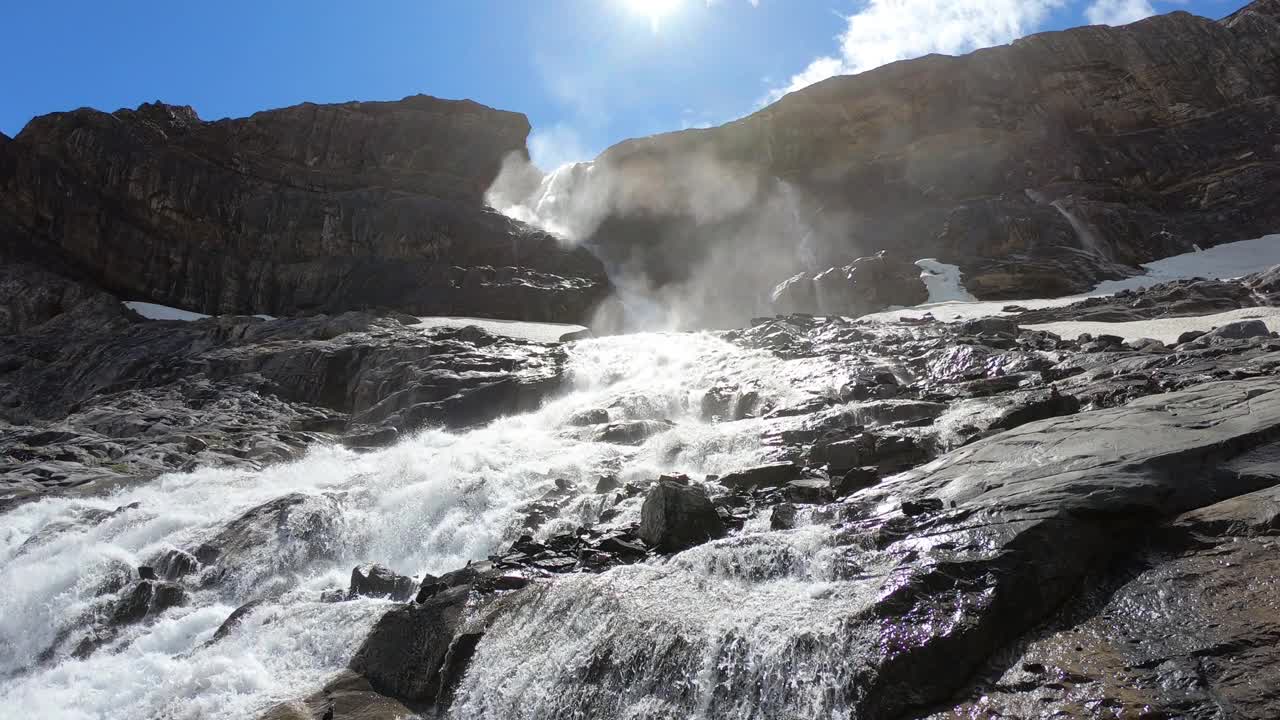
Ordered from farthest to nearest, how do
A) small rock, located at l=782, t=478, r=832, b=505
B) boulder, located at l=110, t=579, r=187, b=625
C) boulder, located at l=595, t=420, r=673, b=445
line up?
boulder, located at l=595, t=420, r=673, b=445 < boulder, located at l=110, t=579, r=187, b=625 < small rock, located at l=782, t=478, r=832, b=505

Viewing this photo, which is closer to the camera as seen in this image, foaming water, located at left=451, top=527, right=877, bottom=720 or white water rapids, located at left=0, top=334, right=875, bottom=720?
foaming water, located at left=451, top=527, right=877, bottom=720

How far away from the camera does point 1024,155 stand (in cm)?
5450

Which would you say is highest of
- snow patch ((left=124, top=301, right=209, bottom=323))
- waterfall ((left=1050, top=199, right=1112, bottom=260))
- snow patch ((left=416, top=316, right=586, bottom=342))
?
snow patch ((left=124, top=301, right=209, bottom=323))

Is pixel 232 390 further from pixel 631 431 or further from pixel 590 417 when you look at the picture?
pixel 631 431

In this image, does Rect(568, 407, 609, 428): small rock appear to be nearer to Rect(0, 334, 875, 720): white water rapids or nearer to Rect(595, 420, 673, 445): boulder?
Rect(0, 334, 875, 720): white water rapids

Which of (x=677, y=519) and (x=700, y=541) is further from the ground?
(x=677, y=519)

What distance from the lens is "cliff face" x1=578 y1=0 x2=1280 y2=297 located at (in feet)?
156

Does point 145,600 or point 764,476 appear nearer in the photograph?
point 145,600

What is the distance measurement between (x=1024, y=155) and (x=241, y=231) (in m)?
53.6

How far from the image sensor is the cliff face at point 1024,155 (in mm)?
47625

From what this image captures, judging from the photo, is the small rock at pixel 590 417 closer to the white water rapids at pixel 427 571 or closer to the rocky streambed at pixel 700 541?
the rocky streambed at pixel 700 541

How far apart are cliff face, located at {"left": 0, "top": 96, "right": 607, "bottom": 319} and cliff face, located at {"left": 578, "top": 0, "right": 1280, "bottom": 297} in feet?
37.3

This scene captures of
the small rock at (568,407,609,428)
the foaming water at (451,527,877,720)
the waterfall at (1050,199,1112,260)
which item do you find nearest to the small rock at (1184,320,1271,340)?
the foaming water at (451,527,877,720)

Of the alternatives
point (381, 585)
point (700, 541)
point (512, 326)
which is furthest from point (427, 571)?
point (512, 326)
